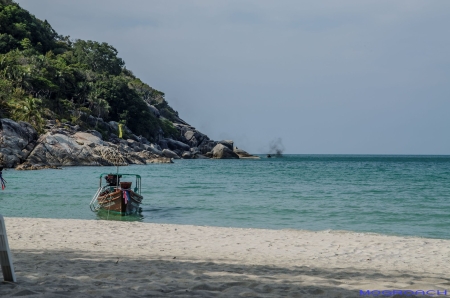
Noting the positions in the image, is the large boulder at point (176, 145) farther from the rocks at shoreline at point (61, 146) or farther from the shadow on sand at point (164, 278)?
the shadow on sand at point (164, 278)

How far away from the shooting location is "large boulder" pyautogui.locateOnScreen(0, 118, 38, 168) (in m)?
51.5

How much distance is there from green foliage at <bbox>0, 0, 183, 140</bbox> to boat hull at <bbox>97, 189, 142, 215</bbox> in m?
43.3

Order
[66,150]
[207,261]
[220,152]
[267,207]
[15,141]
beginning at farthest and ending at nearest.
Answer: [220,152]
[66,150]
[15,141]
[267,207]
[207,261]

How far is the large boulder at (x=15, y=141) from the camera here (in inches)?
2026

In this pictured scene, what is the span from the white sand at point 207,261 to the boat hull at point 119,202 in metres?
3.69

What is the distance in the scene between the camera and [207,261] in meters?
9.16

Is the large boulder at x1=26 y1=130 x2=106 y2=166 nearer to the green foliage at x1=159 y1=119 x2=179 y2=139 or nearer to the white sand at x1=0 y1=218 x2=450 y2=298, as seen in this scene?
the white sand at x1=0 y1=218 x2=450 y2=298

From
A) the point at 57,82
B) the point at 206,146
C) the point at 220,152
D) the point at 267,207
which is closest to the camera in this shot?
the point at 267,207

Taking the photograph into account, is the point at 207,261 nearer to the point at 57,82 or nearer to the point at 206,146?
the point at 57,82

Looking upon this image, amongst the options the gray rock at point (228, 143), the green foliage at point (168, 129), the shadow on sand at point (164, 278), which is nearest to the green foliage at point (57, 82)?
the green foliage at point (168, 129)

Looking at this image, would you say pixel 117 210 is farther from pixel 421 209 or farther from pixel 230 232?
pixel 421 209

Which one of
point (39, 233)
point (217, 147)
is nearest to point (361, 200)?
point (39, 233)

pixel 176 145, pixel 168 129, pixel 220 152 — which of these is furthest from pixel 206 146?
pixel 176 145

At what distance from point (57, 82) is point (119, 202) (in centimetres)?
6862
